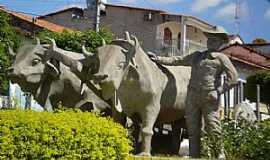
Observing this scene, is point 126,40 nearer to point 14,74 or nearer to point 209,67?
point 209,67

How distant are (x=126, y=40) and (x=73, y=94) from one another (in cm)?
237

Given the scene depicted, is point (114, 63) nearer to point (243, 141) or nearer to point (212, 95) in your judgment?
point (212, 95)

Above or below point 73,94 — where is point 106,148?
below

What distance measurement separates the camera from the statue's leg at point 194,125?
1080cm

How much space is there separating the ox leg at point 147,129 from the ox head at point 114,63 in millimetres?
863

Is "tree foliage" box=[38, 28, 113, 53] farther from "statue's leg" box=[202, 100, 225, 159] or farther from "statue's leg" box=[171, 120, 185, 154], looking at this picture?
"statue's leg" box=[202, 100, 225, 159]

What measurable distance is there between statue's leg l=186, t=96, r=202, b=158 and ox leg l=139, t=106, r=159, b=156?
2.05 ft

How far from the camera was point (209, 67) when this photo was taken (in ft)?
34.7

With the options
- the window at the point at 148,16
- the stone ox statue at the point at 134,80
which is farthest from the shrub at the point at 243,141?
the window at the point at 148,16

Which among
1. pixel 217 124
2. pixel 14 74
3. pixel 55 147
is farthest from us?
pixel 14 74

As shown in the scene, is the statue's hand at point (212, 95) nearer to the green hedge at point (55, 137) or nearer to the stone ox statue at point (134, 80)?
the stone ox statue at point (134, 80)

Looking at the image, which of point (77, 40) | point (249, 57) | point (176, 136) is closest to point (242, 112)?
point (176, 136)

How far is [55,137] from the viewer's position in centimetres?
741

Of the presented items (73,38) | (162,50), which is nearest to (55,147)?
(73,38)
